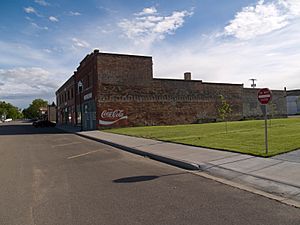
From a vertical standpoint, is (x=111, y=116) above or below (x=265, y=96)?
below

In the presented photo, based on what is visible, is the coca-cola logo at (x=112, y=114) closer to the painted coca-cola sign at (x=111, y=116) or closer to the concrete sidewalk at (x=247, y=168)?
the painted coca-cola sign at (x=111, y=116)

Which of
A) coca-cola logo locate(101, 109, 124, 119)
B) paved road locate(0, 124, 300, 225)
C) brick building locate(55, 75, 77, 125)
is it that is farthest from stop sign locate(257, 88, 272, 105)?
brick building locate(55, 75, 77, 125)

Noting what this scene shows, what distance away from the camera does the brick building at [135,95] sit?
33.0 m

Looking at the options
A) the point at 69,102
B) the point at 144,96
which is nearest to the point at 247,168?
the point at 144,96

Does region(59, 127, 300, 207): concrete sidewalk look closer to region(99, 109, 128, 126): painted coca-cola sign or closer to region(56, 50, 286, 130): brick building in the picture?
region(99, 109, 128, 126): painted coca-cola sign

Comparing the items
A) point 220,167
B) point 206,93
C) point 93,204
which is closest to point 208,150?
point 220,167

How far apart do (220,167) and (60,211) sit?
16.5ft

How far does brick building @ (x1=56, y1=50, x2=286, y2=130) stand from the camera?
33.0 m

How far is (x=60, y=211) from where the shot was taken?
5.41 metres

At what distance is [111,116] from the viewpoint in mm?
32938

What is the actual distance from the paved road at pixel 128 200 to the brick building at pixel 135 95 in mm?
23974

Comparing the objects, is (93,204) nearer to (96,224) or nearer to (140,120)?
(96,224)

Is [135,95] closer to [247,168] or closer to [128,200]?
[247,168]

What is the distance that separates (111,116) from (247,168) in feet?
84.0
